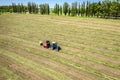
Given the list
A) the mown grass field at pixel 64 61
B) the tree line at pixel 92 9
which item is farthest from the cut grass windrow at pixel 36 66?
the tree line at pixel 92 9

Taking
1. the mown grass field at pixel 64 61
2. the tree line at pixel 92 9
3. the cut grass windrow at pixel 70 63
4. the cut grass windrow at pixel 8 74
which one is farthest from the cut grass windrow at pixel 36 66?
the tree line at pixel 92 9

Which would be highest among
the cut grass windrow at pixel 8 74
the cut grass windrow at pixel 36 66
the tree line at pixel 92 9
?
the tree line at pixel 92 9

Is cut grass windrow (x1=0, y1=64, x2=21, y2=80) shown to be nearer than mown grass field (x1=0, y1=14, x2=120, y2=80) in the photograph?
Yes

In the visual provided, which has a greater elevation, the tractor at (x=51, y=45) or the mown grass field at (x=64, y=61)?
the tractor at (x=51, y=45)

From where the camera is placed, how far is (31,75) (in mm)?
11562

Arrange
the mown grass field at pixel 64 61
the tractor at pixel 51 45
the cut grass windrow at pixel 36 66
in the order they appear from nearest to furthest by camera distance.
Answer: the cut grass windrow at pixel 36 66 < the mown grass field at pixel 64 61 < the tractor at pixel 51 45

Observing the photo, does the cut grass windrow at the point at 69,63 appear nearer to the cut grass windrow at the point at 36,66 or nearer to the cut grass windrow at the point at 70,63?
the cut grass windrow at the point at 70,63

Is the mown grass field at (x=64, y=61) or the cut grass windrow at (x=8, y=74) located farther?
the mown grass field at (x=64, y=61)

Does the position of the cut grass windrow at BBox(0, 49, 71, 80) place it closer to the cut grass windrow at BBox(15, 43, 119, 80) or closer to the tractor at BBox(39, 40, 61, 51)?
the cut grass windrow at BBox(15, 43, 119, 80)

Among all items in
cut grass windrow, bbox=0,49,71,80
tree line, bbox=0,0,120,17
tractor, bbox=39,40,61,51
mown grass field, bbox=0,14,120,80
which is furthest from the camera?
tree line, bbox=0,0,120,17

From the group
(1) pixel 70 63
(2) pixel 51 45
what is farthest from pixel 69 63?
(2) pixel 51 45

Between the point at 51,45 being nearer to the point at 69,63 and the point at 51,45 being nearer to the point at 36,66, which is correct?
the point at 69,63

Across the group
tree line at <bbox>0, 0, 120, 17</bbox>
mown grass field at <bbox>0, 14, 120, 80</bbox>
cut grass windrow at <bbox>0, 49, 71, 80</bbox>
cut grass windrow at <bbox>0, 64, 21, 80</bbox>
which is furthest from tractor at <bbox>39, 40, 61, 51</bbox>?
tree line at <bbox>0, 0, 120, 17</bbox>

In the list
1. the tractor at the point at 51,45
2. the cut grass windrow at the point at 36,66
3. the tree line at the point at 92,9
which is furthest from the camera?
the tree line at the point at 92,9
